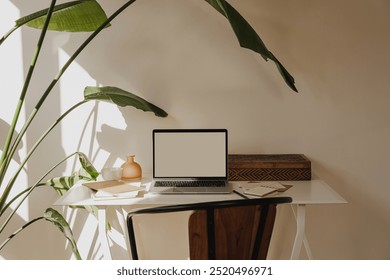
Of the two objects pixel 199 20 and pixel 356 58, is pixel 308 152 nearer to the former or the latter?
pixel 356 58

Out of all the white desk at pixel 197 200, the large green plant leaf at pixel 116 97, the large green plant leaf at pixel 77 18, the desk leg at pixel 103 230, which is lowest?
the desk leg at pixel 103 230

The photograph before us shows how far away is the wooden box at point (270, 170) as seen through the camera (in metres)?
2.08

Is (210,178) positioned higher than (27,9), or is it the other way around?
(27,9)

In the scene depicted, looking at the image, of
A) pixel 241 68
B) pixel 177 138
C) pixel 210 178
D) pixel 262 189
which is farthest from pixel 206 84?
pixel 262 189

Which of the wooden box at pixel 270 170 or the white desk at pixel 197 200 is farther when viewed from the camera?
the wooden box at pixel 270 170

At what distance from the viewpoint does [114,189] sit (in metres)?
1.91

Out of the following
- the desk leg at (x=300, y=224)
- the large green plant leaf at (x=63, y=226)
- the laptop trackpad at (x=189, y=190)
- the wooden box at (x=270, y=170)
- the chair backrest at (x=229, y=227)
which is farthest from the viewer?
the wooden box at (x=270, y=170)

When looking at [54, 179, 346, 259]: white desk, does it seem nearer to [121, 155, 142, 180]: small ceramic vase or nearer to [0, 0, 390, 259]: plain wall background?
[121, 155, 142, 180]: small ceramic vase

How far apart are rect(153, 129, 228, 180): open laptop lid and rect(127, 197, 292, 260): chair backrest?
2.43 ft

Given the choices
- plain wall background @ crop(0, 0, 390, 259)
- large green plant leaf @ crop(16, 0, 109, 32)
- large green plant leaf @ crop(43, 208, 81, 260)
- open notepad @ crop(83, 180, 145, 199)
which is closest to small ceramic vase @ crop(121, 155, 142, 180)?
open notepad @ crop(83, 180, 145, 199)

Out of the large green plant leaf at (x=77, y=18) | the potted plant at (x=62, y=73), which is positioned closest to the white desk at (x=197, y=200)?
the potted plant at (x=62, y=73)

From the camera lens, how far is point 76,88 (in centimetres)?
232

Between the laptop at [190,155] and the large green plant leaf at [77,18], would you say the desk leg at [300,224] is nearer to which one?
the laptop at [190,155]

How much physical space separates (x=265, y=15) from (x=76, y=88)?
1.02m
